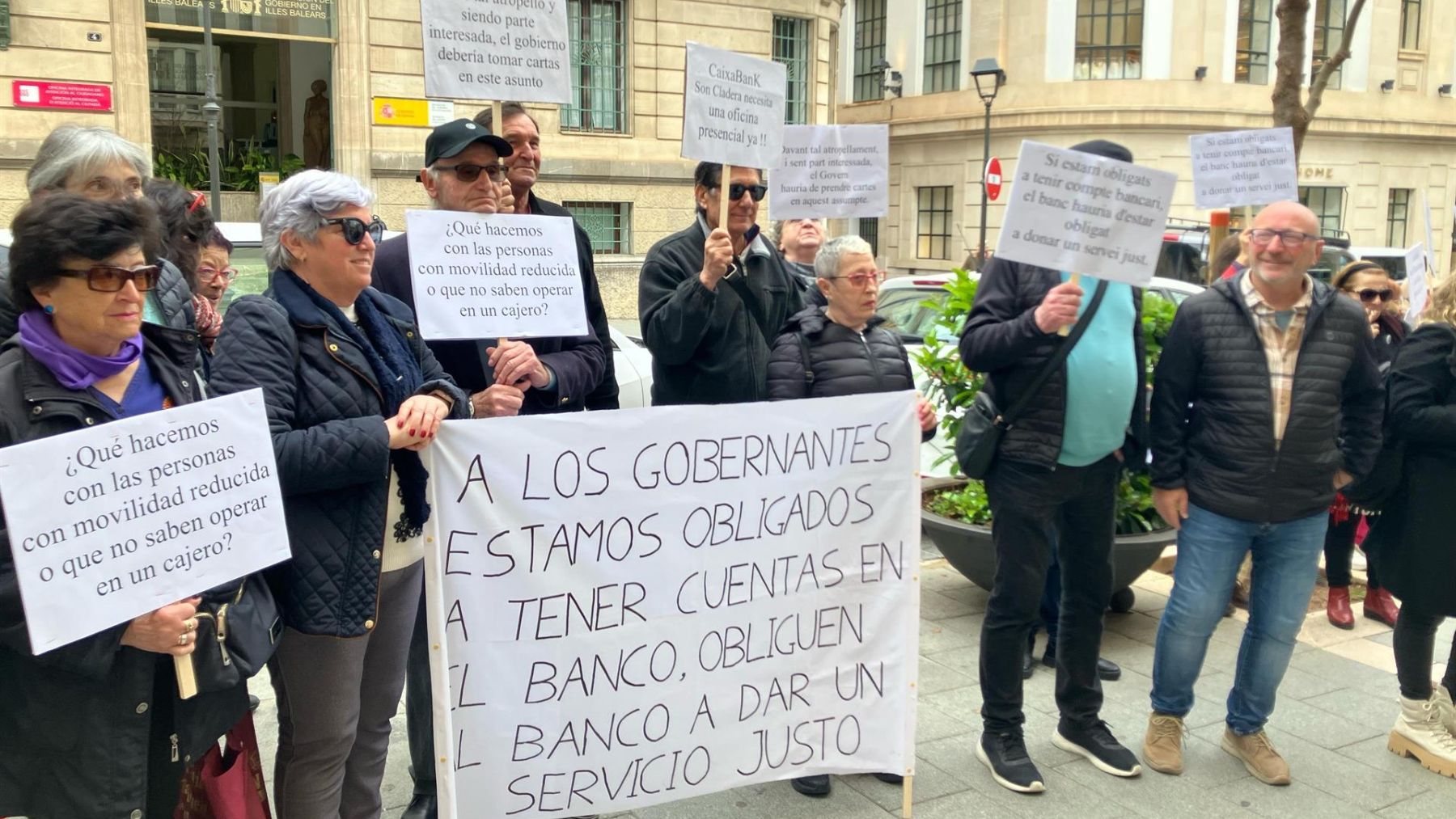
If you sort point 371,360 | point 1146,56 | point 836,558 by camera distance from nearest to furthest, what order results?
point 371,360 → point 836,558 → point 1146,56

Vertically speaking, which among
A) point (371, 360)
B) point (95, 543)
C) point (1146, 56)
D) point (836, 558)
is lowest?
point (836, 558)

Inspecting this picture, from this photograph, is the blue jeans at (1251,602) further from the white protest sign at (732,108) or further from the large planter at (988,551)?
the white protest sign at (732,108)

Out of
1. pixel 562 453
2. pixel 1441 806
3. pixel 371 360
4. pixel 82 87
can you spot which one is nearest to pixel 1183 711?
pixel 1441 806

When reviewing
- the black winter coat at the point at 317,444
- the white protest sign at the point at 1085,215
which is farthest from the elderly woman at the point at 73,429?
the white protest sign at the point at 1085,215

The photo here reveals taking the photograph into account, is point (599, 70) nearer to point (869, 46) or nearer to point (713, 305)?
point (869, 46)

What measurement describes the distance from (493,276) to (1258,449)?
2524mm

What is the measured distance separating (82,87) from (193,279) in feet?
47.8

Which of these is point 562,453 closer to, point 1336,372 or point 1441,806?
point 1336,372

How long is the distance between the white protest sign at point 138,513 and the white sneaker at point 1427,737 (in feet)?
12.8

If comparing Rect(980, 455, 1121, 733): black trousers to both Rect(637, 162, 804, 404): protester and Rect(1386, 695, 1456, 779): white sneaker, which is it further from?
Rect(1386, 695, 1456, 779): white sneaker

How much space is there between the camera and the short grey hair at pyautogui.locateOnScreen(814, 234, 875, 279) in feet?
12.6

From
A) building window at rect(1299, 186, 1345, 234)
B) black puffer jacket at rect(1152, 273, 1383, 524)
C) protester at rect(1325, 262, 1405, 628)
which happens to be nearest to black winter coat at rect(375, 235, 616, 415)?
black puffer jacket at rect(1152, 273, 1383, 524)

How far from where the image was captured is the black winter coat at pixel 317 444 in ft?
8.68

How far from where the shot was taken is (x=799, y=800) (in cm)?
378
